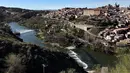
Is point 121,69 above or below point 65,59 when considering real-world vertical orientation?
above

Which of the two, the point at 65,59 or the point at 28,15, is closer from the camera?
the point at 65,59

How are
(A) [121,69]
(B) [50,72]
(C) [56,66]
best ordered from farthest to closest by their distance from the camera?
(C) [56,66] < (B) [50,72] < (A) [121,69]

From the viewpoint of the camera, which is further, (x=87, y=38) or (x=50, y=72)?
(x=87, y=38)

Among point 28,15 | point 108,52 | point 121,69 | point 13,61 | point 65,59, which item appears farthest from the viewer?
point 28,15

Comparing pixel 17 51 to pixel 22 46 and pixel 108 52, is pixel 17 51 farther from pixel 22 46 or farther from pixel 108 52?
pixel 108 52

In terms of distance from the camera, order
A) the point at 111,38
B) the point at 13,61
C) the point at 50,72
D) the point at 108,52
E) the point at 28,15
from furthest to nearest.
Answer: the point at 28,15 < the point at 111,38 < the point at 108,52 < the point at 50,72 < the point at 13,61

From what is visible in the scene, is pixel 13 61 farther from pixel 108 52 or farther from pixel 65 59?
pixel 108 52

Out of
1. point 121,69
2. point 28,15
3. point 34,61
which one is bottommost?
point 28,15

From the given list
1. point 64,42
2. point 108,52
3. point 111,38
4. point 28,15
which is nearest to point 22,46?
point 108,52

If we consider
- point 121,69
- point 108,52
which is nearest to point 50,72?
point 121,69
